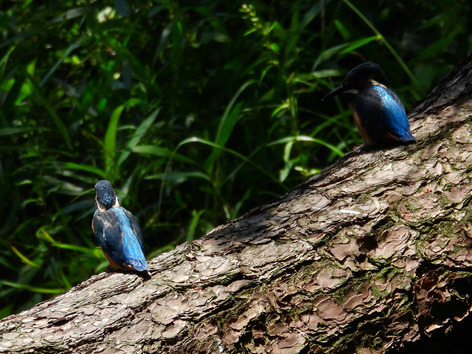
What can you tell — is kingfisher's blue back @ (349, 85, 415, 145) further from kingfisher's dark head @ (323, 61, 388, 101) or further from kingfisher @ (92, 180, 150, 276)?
kingfisher @ (92, 180, 150, 276)

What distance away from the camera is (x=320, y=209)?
97.4 inches

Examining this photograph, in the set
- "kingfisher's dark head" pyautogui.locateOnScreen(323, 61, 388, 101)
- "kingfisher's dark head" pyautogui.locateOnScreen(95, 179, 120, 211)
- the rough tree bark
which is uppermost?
"kingfisher's dark head" pyautogui.locateOnScreen(95, 179, 120, 211)

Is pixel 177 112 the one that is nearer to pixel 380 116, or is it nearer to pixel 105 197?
pixel 105 197

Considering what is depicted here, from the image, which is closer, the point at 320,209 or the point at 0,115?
the point at 320,209

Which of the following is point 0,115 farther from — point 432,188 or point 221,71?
point 432,188

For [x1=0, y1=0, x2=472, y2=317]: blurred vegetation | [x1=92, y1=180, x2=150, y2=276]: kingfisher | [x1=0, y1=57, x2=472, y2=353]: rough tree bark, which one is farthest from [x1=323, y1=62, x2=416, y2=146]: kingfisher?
[x1=92, y1=180, x2=150, y2=276]: kingfisher

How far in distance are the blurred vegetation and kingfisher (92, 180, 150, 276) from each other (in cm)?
87

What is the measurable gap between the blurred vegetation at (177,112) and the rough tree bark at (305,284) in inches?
40.6

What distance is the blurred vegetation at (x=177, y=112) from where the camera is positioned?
3674 millimetres

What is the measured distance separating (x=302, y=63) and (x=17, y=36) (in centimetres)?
170

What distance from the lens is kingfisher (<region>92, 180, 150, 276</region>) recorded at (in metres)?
2.36

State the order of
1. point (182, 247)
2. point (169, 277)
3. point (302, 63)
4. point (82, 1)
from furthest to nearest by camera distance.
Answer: point (82, 1), point (302, 63), point (182, 247), point (169, 277)

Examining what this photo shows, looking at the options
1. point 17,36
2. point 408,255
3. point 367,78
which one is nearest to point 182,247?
point 408,255

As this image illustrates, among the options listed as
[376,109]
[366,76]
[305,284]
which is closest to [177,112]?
[366,76]
